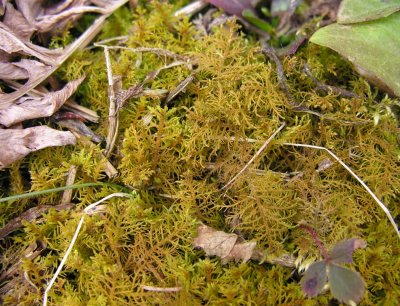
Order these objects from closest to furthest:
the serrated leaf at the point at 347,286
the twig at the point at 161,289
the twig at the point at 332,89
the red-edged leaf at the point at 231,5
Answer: the serrated leaf at the point at 347,286 → the twig at the point at 161,289 → the twig at the point at 332,89 → the red-edged leaf at the point at 231,5

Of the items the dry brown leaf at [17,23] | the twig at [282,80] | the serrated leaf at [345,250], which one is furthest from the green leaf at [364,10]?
the dry brown leaf at [17,23]

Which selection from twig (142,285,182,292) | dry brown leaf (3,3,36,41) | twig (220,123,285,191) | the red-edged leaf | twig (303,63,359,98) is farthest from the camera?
the red-edged leaf

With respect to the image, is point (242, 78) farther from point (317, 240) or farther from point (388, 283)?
point (388, 283)

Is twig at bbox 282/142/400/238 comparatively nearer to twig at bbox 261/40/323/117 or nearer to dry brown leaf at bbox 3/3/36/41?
twig at bbox 261/40/323/117

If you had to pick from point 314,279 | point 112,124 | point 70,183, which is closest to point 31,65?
point 112,124

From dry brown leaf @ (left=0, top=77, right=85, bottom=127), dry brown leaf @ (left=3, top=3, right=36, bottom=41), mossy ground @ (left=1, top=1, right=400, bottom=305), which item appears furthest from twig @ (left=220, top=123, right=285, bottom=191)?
dry brown leaf @ (left=3, top=3, right=36, bottom=41)

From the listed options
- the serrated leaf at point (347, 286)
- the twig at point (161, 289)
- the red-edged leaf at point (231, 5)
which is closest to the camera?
the serrated leaf at point (347, 286)

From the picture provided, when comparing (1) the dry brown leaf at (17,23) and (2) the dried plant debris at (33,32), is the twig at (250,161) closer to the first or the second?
(2) the dried plant debris at (33,32)
